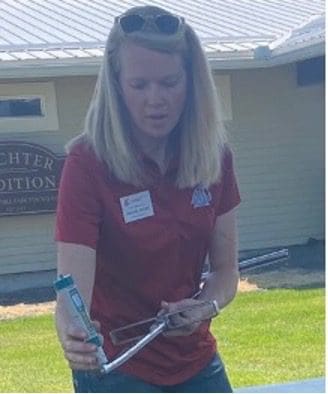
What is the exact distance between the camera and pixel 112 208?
315 cm

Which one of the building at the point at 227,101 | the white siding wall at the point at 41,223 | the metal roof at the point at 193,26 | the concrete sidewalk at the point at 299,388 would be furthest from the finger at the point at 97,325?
the white siding wall at the point at 41,223

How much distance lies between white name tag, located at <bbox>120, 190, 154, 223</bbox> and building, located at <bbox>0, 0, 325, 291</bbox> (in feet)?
32.9

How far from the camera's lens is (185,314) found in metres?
3.14

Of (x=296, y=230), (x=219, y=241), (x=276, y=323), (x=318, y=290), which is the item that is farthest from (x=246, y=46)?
(x=219, y=241)

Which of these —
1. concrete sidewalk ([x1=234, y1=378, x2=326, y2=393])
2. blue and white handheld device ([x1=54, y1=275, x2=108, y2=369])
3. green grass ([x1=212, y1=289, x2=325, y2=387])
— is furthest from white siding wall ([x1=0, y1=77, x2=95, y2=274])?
blue and white handheld device ([x1=54, y1=275, x2=108, y2=369])

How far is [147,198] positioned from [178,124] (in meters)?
0.24

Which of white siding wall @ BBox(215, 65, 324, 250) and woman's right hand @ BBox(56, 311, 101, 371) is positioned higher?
woman's right hand @ BBox(56, 311, 101, 371)

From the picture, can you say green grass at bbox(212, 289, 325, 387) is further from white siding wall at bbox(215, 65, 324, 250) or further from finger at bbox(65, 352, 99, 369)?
finger at bbox(65, 352, 99, 369)

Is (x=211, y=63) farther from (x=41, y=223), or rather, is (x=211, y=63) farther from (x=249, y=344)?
(x=249, y=344)

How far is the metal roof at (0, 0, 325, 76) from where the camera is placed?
13508mm

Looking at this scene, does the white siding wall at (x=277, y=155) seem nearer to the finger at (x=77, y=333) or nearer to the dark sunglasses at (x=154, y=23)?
the dark sunglasses at (x=154, y=23)

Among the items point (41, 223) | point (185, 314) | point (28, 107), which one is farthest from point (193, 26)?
point (185, 314)

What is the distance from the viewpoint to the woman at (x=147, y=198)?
313 cm

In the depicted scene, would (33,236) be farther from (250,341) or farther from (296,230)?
(250,341)
